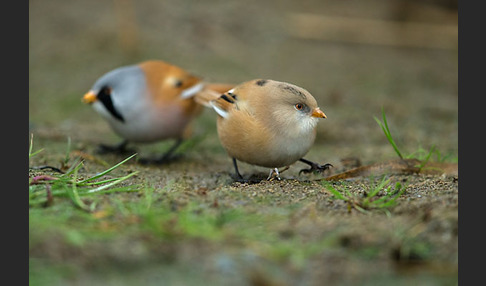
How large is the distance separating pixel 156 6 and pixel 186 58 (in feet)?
5.99

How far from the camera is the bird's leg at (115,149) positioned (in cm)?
466

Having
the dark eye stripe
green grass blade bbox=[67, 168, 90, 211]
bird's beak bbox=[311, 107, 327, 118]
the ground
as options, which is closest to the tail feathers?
the ground

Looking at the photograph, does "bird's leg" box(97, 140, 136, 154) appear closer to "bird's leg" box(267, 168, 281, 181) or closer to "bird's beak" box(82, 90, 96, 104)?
"bird's beak" box(82, 90, 96, 104)

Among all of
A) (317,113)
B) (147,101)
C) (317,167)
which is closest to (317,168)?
(317,167)

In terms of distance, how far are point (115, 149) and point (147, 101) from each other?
52cm

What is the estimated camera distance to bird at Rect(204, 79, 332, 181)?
11.2 feet

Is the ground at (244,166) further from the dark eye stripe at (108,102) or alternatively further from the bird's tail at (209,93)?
the bird's tail at (209,93)

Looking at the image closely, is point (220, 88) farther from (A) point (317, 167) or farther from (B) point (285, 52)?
(B) point (285, 52)

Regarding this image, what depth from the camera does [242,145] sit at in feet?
11.6

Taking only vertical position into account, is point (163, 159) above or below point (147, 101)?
below

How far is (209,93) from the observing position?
446cm

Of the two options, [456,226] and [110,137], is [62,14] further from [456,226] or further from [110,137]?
[456,226]

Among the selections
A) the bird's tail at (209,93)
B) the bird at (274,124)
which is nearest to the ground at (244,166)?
the bird at (274,124)

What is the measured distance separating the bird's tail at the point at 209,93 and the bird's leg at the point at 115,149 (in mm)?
760
